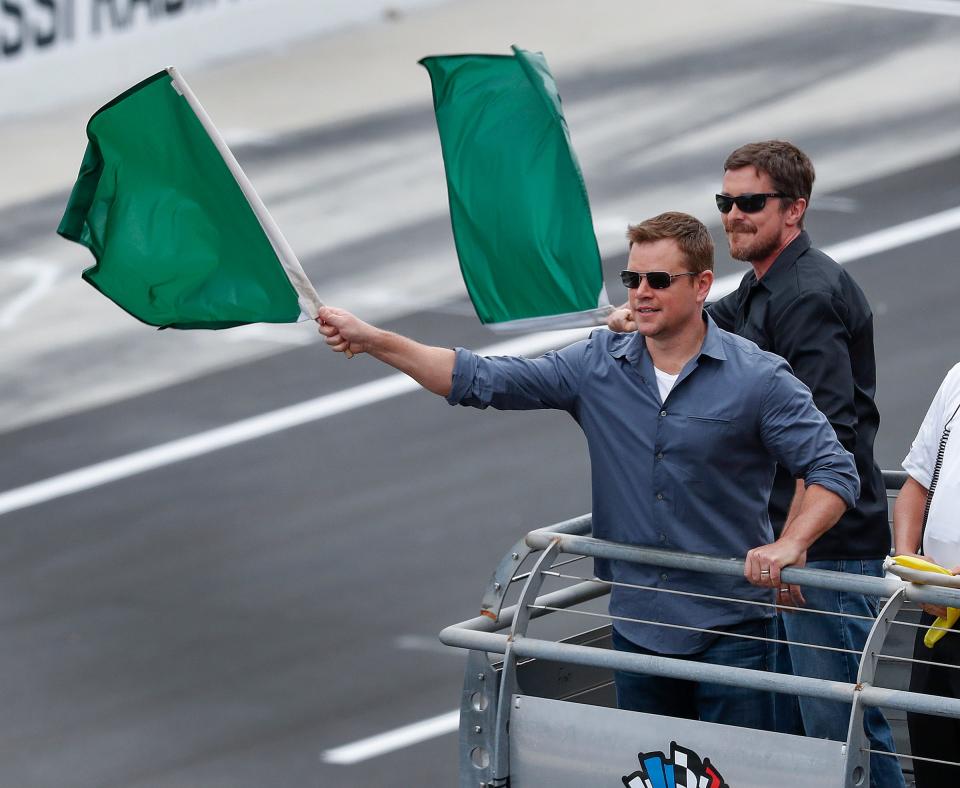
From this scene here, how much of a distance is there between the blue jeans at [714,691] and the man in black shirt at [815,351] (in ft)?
1.12

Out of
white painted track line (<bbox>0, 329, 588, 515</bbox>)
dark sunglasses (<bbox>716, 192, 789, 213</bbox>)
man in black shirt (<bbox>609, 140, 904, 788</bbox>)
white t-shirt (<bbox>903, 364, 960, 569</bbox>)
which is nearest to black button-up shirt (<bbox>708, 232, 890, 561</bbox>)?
man in black shirt (<bbox>609, 140, 904, 788</bbox>)

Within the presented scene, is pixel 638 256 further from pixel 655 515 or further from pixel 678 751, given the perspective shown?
pixel 678 751

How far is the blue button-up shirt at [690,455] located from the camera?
743 cm

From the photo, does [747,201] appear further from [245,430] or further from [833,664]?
[245,430]

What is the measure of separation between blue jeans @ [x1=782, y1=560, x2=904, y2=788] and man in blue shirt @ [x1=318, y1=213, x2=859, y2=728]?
31 centimetres

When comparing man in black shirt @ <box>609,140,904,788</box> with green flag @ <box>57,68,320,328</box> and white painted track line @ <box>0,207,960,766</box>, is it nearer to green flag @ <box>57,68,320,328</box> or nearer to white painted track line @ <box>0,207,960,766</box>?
green flag @ <box>57,68,320,328</box>

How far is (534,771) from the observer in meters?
7.43

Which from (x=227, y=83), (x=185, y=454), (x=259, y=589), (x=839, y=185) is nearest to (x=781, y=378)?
(x=259, y=589)

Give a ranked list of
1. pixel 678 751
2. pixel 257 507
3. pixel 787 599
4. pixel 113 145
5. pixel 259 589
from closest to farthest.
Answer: pixel 678 751 → pixel 787 599 → pixel 113 145 → pixel 259 589 → pixel 257 507

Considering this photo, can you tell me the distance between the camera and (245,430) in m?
16.8

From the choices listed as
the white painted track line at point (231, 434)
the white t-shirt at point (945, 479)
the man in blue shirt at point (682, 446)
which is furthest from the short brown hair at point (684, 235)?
the white painted track line at point (231, 434)

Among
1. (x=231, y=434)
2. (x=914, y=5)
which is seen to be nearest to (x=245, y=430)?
(x=231, y=434)

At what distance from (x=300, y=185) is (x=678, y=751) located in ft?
50.5

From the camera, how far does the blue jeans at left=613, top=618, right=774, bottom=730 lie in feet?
24.2
